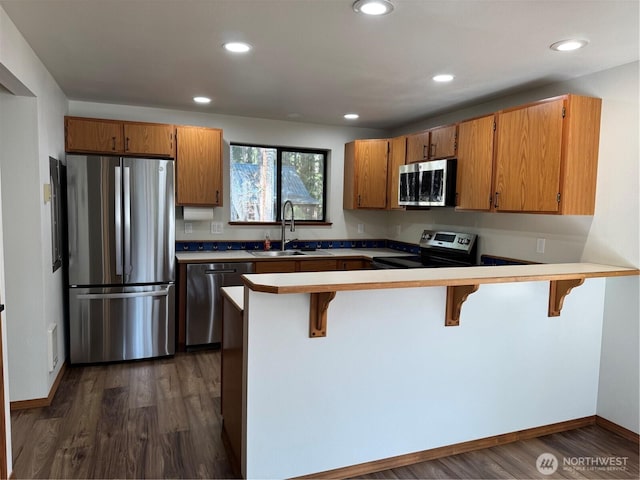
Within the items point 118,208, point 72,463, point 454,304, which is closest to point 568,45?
point 454,304

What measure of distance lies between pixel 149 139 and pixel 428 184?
251 centimetres

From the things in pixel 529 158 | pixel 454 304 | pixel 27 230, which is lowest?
A: pixel 454 304

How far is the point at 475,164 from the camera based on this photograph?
3393 mm

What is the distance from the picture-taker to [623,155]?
8.70ft

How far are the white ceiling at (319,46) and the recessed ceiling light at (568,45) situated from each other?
53mm

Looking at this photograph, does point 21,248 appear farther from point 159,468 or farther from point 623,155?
point 623,155

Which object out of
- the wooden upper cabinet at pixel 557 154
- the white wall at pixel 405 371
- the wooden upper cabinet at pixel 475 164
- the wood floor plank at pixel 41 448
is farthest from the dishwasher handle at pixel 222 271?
the wooden upper cabinet at pixel 557 154

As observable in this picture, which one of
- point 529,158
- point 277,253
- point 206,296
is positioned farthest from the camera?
point 277,253

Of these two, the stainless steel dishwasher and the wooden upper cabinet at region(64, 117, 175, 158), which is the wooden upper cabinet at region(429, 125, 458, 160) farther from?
the wooden upper cabinet at region(64, 117, 175, 158)

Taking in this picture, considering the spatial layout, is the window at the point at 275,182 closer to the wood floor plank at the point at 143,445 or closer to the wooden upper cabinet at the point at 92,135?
the wooden upper cabinet at the point at 92,135

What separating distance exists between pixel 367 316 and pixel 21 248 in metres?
2.23

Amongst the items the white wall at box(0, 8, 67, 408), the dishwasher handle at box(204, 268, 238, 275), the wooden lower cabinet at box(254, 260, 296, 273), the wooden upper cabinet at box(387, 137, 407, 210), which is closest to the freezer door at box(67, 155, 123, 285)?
the white wall at box(0, 8, 67, 408)

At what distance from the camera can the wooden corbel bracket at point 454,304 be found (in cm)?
229

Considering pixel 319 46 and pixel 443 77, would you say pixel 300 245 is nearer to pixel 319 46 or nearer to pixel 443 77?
pixel 443 77
